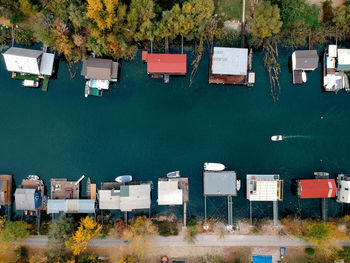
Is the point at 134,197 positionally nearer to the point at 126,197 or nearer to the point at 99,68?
the point at 126,197

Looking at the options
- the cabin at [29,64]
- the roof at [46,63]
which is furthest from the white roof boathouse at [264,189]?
the cabin at [29,64]

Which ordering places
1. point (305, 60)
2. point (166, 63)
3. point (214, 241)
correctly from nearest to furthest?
point (166, 63) < point (305, 60) < point (214, 241)

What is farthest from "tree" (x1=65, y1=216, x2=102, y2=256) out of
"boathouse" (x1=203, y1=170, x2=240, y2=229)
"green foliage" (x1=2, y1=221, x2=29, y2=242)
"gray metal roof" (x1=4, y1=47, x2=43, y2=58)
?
"gray metal roof" (x1=4, y1=47, x2=43, y2=58)

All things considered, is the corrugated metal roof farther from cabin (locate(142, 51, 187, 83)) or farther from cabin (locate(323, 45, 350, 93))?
cabin (locate(323, 45, 350, 93))

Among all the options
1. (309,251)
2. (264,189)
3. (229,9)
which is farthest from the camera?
(229,9)

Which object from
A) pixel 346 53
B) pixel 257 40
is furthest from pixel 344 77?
pixel 257 40

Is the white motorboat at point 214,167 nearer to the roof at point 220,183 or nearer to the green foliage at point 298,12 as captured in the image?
the roof at point 220,183

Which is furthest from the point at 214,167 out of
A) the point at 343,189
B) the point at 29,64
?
the point at 29,64
